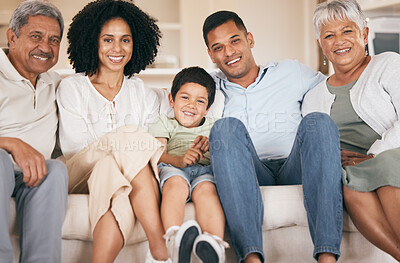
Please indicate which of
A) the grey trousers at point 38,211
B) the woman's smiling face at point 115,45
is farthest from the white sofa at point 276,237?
the woman's smiling face at point 115,45

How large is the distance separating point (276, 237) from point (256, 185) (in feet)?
0.76

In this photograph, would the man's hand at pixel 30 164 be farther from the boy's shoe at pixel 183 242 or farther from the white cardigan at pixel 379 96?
the white cardigan at pixel 379 96

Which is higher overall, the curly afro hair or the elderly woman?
the curly afro hair

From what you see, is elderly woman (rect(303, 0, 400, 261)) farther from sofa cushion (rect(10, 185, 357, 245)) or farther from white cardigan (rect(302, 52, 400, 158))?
sofa cushion (rect(10, 185, 357, 245))

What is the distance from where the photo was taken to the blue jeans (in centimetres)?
133

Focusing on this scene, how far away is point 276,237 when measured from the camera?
1531mm

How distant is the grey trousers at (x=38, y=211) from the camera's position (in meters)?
1.29

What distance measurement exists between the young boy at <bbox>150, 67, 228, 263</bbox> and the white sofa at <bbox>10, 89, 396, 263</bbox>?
0.27ft

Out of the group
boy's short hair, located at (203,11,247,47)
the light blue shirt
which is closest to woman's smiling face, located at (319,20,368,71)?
the light blue shirt

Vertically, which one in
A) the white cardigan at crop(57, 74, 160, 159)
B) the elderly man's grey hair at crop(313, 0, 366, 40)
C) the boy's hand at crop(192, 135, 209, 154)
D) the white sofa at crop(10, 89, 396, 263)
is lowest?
the white sofa at crop(10, 89, 396, 263)

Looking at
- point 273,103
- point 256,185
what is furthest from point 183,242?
point 273,103

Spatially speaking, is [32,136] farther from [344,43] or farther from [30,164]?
[344,43]

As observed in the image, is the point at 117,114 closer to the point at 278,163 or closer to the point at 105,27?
the point at 105,27

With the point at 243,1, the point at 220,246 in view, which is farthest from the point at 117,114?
the point at 243,1
